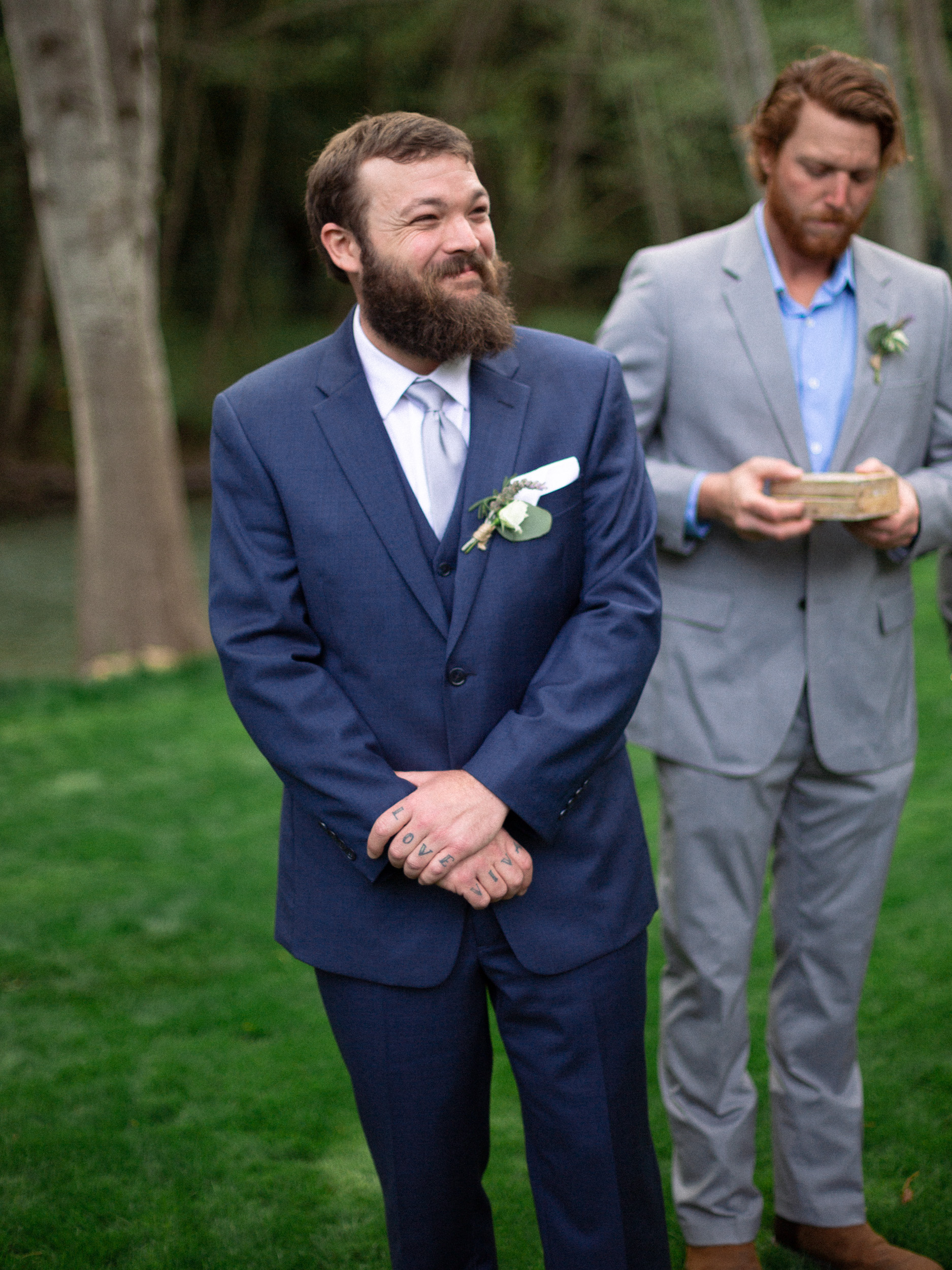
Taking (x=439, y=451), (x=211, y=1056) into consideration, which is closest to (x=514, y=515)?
(x=439, y=451)

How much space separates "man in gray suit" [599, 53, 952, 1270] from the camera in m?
2.86

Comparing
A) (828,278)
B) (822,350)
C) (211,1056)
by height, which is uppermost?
(828,278)

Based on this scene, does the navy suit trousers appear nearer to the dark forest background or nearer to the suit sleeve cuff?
the suit sleeve cuff

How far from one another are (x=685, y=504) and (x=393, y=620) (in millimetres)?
835

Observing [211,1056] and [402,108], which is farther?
[402,108]

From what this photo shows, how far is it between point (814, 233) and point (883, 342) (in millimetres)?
279

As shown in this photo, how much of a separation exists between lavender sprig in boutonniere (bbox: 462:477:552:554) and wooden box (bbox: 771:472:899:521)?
0.62 meters

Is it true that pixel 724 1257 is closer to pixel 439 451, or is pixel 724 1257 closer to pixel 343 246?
pixel 439 451

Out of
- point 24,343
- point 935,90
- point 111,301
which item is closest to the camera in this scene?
point 935,90

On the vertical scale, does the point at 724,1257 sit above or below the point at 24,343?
below

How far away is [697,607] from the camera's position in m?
2.94

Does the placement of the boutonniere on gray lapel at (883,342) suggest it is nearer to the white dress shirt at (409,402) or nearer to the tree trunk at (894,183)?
the white dress shirt at (409,402)

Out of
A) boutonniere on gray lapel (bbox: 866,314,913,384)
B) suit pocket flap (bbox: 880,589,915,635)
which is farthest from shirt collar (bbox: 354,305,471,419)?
suit pocket flap (bbox: 880,589,915,635)

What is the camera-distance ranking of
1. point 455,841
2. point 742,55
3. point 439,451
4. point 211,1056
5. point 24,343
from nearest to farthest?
1. point 455,841
2. point 439,451
3. point 211,1056
4. point 742,55
5. point 24,343
